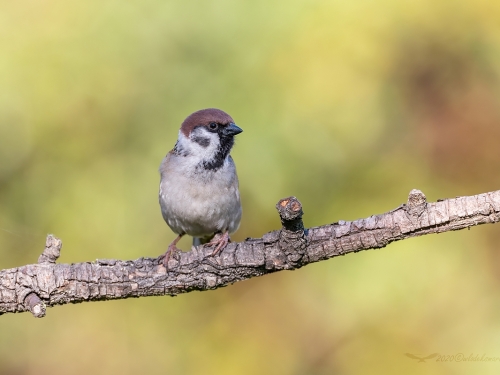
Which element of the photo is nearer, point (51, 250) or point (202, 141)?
point (51, 250)

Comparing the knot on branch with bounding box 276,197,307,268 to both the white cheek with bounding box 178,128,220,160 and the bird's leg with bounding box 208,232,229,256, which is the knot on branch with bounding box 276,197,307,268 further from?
the white cheek with bounding box 178,128,220,160

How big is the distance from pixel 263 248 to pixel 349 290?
1106 millimetres

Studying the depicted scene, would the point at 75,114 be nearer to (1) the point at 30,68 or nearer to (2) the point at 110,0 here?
(1) the point at 30,68

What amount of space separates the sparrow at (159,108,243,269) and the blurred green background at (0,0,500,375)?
1.04 feet

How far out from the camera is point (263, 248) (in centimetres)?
288

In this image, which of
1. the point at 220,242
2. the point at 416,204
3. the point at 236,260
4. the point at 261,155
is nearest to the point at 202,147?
the point at 261,155

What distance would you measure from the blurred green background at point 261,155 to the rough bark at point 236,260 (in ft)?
3.02

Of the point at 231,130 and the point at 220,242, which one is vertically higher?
the point at 231,130

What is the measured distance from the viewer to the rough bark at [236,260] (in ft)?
8.48

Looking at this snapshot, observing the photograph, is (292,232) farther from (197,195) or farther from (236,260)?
(197,195)

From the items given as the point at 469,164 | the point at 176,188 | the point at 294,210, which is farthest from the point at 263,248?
the point at 469,164

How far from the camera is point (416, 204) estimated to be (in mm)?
2609

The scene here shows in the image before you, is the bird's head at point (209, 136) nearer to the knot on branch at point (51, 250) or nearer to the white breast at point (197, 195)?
the white breast at point (197, 195)

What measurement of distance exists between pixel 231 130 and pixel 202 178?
1.17ft
